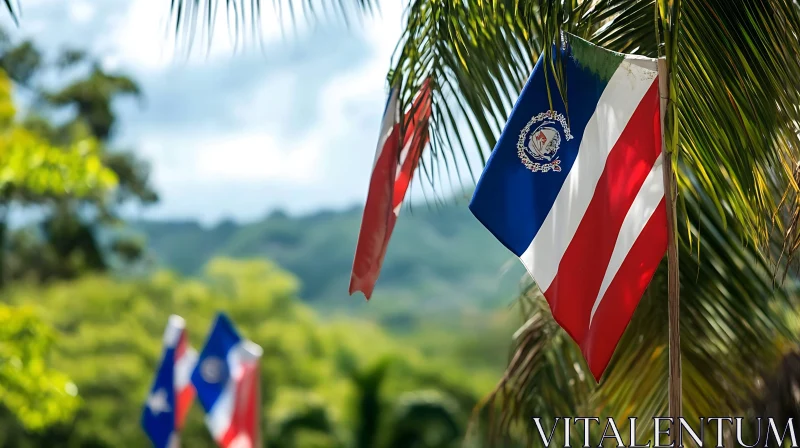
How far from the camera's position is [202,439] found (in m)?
34.6

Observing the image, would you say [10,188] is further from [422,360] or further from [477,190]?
[422,360]

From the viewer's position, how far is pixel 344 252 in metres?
91.1

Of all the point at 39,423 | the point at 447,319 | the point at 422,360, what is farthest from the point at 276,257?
the point at 39,423

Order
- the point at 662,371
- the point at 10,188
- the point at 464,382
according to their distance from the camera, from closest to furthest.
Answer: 1. the point at 662,371
2. the point at 10,188
3. the point at 464,382

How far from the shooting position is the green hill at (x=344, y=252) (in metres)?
90.0

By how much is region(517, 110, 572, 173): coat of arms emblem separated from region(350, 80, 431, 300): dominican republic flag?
777mm

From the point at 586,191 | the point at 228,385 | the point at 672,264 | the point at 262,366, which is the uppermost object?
the point at 586,191

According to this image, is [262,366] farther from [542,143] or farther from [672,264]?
[672,264]

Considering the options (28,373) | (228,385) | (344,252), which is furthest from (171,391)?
(344,252)

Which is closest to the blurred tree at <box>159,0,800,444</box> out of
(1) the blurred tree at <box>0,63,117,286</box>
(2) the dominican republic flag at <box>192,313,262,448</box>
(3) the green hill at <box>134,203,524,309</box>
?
(1) the blurred tree at <box>0,63,117,286</box>

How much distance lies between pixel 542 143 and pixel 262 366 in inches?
1365

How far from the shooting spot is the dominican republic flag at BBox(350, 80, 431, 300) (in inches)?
182

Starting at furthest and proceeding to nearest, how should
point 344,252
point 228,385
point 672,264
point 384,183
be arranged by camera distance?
point 344,252 → point 228,385 → point 384,183 → point 672,264

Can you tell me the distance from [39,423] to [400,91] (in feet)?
15.9
